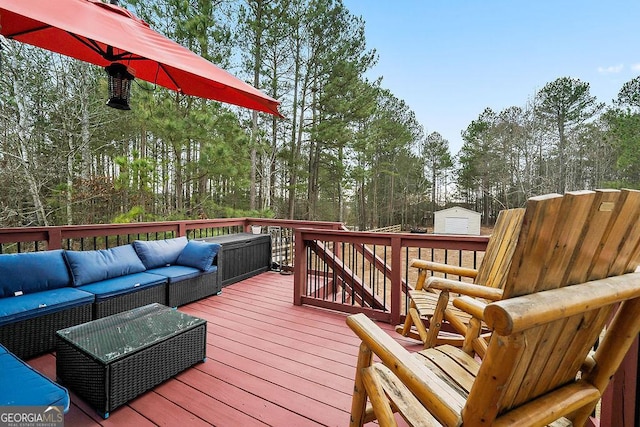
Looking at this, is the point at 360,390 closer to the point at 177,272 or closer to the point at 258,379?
the point at 258,379

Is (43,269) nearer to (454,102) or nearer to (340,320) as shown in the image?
(340,320)

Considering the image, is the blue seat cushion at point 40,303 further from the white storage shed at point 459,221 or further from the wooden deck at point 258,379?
the white storage shed at point 459,221

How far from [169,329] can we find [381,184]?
22103 millimetres

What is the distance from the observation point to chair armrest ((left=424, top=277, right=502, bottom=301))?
61.5 inches

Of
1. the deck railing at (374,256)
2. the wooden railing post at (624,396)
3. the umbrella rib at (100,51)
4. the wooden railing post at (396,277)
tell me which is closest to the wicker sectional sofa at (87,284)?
the deck railing at (374,256)

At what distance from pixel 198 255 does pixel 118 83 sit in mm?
2025

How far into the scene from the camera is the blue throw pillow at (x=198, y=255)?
12.1 feet

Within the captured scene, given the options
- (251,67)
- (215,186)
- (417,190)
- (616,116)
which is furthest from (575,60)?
(215,186)

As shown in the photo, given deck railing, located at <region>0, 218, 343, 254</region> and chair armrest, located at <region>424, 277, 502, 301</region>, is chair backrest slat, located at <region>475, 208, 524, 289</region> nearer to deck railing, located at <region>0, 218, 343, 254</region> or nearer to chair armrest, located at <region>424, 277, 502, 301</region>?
chair armrest, located at <region>424, 277, 502, 301</region>

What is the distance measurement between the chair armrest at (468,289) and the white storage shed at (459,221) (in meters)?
20.2


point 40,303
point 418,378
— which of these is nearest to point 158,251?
point 40,303

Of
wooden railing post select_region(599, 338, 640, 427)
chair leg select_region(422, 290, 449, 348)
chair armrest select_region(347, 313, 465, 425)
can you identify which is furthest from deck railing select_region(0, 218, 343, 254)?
wooden railing post select_region(599, 338, 640, 427)

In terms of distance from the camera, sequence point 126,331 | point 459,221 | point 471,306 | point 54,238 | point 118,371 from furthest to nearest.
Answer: point 459,221 → point 54,238 → point 126,331 → point 118,371 → point 471,306

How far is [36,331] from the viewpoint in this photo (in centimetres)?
236
